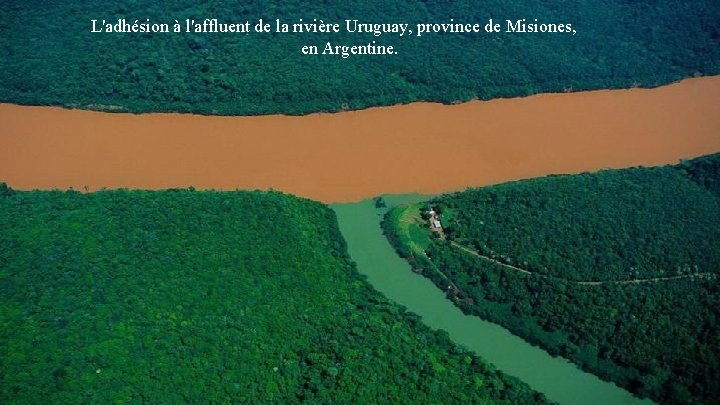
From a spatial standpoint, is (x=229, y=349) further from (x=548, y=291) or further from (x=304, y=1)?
(x=304, y=1)

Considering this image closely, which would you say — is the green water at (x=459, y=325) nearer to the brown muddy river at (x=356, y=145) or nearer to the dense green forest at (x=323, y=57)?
the brown muddy river at (x=356, y=145)

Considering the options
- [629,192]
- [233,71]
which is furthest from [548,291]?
[233,71]

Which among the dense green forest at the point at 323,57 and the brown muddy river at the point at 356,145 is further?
the dense green forest at the point at 323,57

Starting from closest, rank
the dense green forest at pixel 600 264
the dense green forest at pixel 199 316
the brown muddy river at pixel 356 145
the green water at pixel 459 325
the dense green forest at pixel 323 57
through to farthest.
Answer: the dense green forest at pixel 199 316 → the green water at pixel 459 325 → the dense green forest at pixel 600 264 → the brown muddy river at pixel 356 145 → the dense green forest at pixel 323 57

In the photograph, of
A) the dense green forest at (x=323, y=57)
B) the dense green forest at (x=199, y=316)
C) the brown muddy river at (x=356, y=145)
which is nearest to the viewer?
the dense green forest at (x=199, y=316)

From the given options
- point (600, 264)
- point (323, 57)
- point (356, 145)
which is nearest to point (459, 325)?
point (600, 264)

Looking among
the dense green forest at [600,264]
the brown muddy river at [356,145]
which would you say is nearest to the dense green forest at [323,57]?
the brown muddy river at [356,145]

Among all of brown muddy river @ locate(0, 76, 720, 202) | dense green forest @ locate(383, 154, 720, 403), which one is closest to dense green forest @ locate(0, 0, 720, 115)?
brown muddy river @ locate(0, 76, 720, 202)
